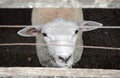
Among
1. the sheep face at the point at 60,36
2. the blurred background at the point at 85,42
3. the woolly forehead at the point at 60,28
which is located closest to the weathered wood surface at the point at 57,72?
the sheep face at the point at 60,36

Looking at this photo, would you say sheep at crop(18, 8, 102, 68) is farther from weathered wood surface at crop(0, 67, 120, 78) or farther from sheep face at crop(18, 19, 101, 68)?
weathered wood surface at crop(0, 67, 120, 78)

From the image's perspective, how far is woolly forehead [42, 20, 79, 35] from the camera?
3613 millimetres

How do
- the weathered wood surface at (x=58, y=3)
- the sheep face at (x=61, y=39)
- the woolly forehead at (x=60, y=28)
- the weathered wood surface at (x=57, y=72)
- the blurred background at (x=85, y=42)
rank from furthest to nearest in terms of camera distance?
the blurred background at (x=85, y=42), the woolly forehead at (x=60, y=28), the sheep face at (x=61, y=39), the weathered wood surface at (x=58, y=3), the weathered wood surface at (x=57, y=72)

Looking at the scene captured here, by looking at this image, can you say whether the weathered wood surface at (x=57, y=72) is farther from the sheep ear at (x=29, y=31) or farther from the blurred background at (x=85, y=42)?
the blurred background at (x=85, y=42)

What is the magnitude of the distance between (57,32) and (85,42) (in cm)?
209

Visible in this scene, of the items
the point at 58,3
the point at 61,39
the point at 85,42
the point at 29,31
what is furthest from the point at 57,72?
the point at 85,42

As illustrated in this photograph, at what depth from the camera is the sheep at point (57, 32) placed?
3.53m

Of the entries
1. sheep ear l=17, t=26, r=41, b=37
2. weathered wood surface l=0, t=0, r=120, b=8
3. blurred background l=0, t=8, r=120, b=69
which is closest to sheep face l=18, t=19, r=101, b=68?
sheep ear l=17, t=26, r=41, b=37

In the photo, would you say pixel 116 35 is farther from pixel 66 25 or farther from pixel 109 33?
pixel 66 25

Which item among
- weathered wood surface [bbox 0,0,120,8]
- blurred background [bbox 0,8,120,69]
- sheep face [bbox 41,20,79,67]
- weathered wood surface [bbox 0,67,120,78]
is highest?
weathered wood surface [bbox 0,0,120,8]

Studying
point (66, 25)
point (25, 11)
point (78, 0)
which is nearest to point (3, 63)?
point (25, 11)

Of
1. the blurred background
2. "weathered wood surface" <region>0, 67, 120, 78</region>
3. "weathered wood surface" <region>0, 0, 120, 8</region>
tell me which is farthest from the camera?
the blurred background

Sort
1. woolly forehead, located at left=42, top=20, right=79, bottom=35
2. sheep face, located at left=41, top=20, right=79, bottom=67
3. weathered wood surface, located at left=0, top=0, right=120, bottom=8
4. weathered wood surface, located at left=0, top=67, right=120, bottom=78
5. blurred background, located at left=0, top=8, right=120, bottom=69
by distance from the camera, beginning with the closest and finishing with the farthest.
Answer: weathered wood surface, located at left=0, top=67, right=120, bottom=78 < weathered wood surface, located at left=0, top=0, right=120, bottom=8 < sheep face, located at left=41, top=20, right=79, bottom=67 < woolly forehead, located at left=42, top=20, right=79, bottom=35 < blurred background, located at left=0, top=8, right=120, bottom=69

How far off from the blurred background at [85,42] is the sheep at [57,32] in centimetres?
98
